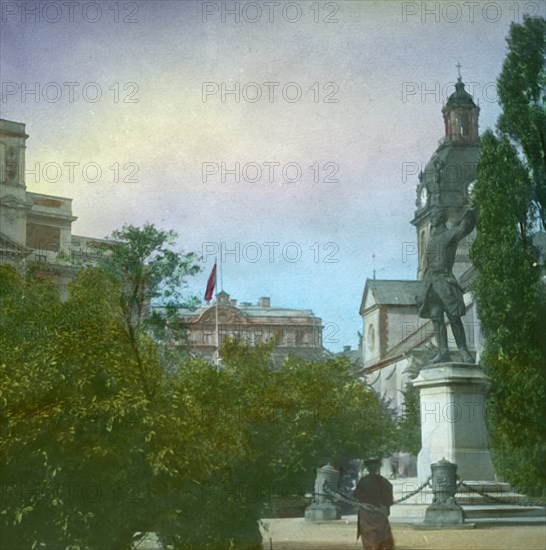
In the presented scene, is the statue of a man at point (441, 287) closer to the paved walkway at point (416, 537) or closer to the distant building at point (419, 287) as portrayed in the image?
the distant building at point (419, 287)

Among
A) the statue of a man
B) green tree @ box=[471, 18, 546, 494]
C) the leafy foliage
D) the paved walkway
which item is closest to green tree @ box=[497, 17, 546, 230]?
green tree @ box=[471, 18, 546, 494]

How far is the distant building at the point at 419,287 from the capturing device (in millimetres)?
13617

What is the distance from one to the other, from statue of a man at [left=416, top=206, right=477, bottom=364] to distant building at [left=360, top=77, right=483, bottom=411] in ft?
0.66

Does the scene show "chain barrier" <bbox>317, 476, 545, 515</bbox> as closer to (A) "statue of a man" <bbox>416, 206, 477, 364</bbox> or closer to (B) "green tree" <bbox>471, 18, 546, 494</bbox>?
(B) "green tree" <bbox>471, 18, 546, 494</bbox>

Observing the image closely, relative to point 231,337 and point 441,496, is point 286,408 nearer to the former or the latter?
point 231,337

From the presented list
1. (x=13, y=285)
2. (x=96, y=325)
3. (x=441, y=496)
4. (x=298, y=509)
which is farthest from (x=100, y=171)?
(x=441, y=496)

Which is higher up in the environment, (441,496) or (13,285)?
(13,285)

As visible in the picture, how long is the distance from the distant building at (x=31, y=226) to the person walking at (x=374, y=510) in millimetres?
4383

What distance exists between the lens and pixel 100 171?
1351cm

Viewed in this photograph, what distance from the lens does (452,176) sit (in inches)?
608

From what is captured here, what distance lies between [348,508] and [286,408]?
1957mm

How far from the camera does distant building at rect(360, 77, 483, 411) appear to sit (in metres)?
13.6

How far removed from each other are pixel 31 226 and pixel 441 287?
5.19m

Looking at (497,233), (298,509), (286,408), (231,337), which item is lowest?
(298,509)
